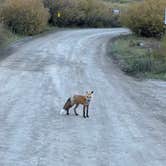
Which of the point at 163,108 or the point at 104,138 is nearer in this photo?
the point at 104,138

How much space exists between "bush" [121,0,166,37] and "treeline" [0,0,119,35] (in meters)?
8.12

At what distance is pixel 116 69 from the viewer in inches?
1147

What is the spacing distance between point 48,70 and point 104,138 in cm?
1373

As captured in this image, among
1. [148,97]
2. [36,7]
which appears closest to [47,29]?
[36,7]

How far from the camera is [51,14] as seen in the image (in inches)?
2499

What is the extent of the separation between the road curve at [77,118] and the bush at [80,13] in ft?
110

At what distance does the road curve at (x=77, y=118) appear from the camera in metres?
11.4

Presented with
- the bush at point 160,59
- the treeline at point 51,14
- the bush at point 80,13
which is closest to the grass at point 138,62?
the bush at point 160,59

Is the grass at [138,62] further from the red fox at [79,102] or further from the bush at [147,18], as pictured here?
the red fox at [79,102]

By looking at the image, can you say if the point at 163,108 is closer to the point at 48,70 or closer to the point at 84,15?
the point at 48,70

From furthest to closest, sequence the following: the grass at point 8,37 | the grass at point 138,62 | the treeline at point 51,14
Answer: the treeline at point 51,14
the grass at point 8,37
the grass at point 138,62

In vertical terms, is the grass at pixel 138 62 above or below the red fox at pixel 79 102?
below

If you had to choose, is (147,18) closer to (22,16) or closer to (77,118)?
(22,16)

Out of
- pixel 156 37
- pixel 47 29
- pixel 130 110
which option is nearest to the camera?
pixel 130 110
